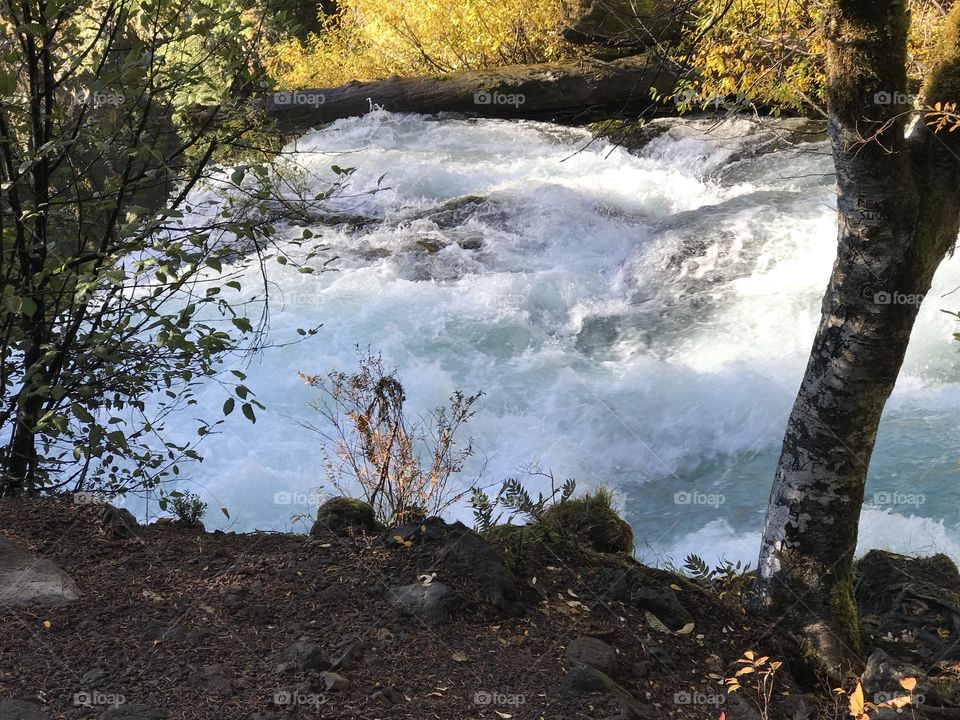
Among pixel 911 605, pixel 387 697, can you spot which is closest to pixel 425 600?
pixel 387 697

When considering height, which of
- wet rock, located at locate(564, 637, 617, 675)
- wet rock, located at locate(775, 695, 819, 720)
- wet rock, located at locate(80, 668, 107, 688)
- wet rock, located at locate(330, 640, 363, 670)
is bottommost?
wet rock, located at locate(775, 695, 819, 720)

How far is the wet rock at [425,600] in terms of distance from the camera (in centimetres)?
364

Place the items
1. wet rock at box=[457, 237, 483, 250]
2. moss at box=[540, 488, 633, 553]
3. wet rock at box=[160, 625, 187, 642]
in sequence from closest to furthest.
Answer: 1. wet rock at box=[160, 625, 187, 642]
2. moss at box=[540, 488, 633, 553]
3. wet rock at box=[457, 237, 483, 250]

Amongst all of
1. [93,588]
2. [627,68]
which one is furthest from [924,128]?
[627,68]

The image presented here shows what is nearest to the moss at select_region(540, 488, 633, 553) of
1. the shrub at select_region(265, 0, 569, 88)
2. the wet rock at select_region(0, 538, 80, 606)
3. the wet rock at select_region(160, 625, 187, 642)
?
the wet rock at select_region(160, 625, 187, 642)

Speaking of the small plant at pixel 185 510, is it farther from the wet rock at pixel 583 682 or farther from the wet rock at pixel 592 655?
the wet rock at pixel 583 682

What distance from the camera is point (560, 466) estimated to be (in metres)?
7.54

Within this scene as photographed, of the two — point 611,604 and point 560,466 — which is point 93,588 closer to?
point 611,604

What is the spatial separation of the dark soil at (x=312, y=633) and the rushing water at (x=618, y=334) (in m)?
2.34

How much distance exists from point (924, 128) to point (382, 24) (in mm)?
15936

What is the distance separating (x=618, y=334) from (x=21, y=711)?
294 inches

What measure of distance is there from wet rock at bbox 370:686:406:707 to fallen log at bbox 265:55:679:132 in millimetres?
13467

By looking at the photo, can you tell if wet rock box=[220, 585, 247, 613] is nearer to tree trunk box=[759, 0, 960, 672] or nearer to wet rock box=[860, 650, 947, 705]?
tree trunk box=[759, 0, 960, 672]

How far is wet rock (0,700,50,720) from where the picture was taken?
9.29 ft
